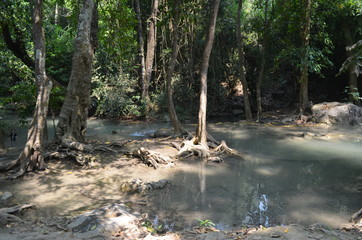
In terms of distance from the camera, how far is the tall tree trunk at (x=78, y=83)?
9672 mm

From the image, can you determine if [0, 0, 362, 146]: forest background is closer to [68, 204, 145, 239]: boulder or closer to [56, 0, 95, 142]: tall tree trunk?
[56, 0, 95, 142]: tall tree trunk

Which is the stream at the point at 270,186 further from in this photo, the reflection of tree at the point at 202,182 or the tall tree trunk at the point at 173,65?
the tall tree trunk at the point at 173,65

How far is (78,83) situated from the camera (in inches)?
391

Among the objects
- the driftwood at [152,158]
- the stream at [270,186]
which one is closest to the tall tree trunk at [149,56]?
the stream at [270,186]

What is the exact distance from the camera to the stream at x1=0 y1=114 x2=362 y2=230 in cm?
614

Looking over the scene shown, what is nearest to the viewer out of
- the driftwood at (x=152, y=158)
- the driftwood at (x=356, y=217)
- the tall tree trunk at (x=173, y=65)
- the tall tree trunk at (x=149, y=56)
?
the driftwood at (x=356, y=217)

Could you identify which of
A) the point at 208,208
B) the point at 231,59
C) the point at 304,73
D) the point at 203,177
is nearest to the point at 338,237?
the point at 208,208

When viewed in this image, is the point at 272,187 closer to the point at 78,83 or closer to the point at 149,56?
the point at 78,83

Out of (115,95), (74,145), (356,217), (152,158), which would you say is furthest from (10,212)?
(115,95)

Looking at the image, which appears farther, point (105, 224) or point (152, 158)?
point (152, 158)

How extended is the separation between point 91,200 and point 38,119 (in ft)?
8.49

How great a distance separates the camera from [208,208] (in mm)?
6520

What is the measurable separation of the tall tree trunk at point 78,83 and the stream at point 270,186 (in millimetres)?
3417

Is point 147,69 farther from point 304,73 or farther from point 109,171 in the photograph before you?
point 109,171
